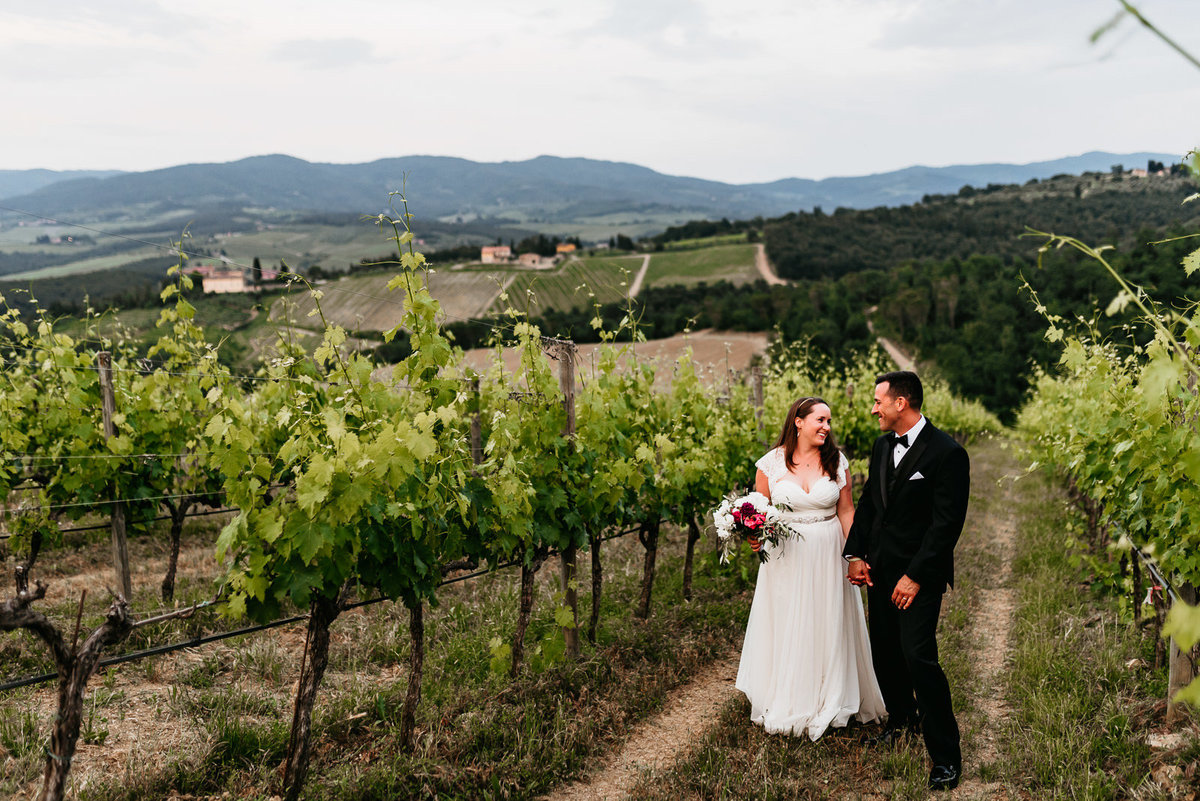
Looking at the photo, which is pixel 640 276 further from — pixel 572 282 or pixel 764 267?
pixel 572 282

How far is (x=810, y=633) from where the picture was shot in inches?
164

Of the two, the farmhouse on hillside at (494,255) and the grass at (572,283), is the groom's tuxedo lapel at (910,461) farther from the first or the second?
the farmhouse on hillside at (494,255)

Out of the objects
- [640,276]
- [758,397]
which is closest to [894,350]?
[640,276]

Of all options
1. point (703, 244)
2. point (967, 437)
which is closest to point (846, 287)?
point (967, 437)

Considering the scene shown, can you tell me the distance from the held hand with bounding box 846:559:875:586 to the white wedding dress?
0.15m

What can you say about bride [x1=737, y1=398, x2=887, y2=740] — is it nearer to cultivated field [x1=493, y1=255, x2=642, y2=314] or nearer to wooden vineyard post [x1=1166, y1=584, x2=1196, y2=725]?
wooden vineyard post [x1=1166, y1=584, x2=1196, y2=725]

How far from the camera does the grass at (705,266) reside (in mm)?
67062

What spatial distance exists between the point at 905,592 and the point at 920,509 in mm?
406

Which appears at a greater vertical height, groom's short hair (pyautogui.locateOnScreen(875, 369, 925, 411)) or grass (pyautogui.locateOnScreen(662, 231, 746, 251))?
grass (pyautogui.locateOnScreen(662, 231, 746, 251))

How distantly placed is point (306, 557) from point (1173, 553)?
13.3 ft

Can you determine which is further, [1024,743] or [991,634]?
[991,634]

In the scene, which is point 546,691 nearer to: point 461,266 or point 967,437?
point 967,437

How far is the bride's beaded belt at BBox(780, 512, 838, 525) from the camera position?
14.0ft

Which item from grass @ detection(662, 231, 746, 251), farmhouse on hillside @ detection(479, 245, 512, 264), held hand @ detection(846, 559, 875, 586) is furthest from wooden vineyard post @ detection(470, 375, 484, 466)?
grass @ detection(662, 231, 746, 251)
